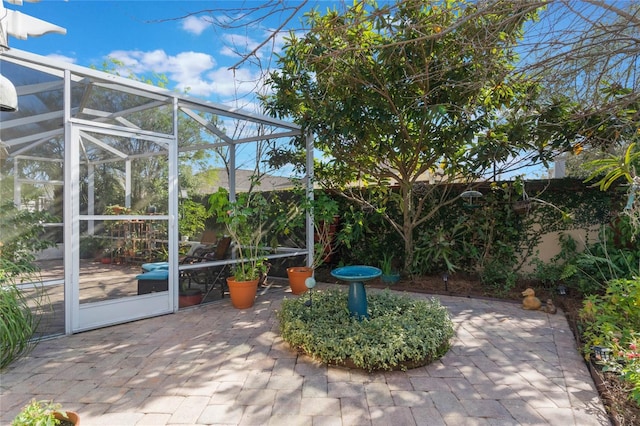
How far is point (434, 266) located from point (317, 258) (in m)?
2.16

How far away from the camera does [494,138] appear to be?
17.6 feet

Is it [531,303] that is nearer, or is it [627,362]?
[627,362]

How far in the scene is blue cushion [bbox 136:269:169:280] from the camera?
4.44 meters

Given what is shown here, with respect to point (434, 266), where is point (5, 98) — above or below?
above

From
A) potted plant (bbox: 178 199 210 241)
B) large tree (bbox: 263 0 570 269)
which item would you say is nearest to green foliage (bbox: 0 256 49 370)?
potted plant (bbox: 178 199 210 241)

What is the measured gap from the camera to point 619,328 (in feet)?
10.5

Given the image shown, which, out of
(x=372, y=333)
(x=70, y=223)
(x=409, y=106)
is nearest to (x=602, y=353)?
(x=372, y=333)

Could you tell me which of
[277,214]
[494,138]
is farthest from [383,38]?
[277,214]

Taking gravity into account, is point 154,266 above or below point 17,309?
above

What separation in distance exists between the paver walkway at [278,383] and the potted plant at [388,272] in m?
2.57

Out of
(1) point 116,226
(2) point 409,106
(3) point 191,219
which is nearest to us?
(1) point 116,226

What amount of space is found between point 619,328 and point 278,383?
119 inches

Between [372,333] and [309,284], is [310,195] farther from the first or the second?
[372,333]

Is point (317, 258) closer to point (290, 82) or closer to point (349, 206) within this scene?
point (349, 206)
